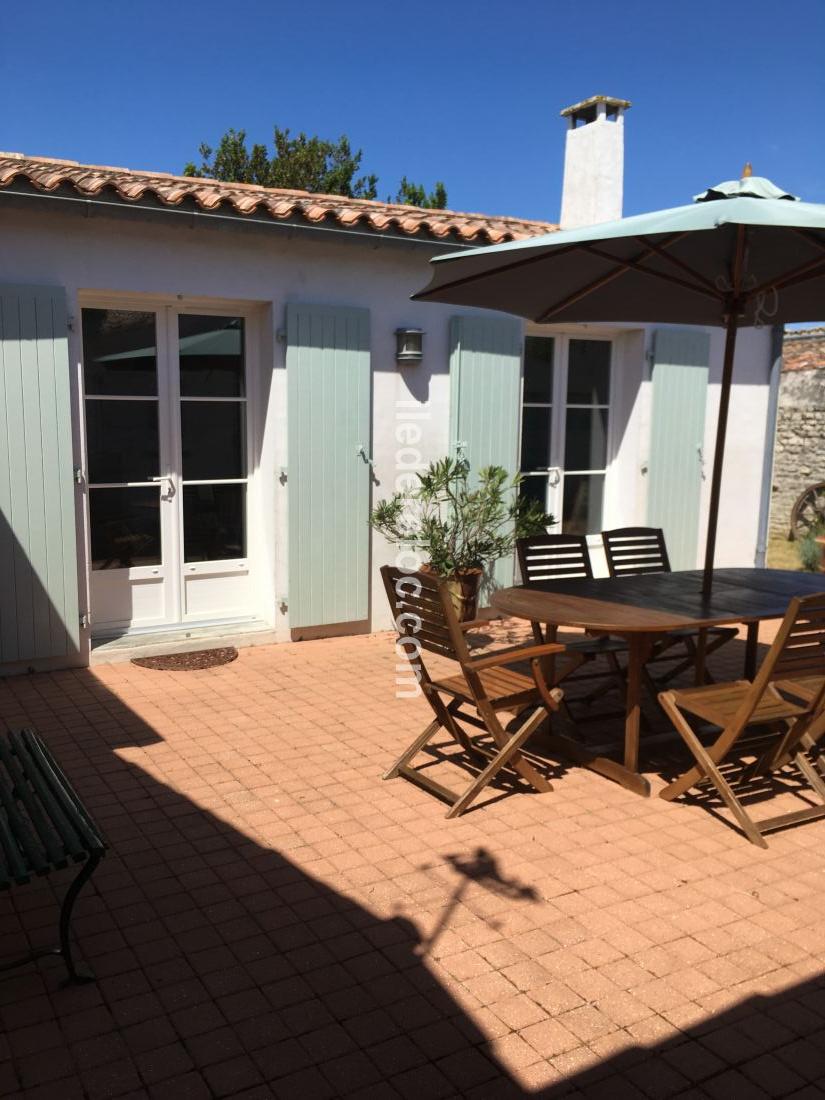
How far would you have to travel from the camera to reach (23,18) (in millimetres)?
11750

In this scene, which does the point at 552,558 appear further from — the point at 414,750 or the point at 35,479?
the point at 35,479

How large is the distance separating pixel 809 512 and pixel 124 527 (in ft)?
31.9

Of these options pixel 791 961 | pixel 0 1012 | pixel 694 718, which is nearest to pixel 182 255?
pixel 694 718

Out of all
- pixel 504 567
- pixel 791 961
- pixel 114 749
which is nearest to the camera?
pixel 791 961

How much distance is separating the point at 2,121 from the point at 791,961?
20.8 meters

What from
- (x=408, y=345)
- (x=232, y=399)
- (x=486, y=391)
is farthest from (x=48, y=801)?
(x=486, y=391)

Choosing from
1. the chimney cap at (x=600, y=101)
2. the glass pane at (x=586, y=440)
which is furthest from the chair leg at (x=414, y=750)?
the chimney cap at (x=600, y=101)

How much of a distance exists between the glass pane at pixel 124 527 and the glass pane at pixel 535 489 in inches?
113

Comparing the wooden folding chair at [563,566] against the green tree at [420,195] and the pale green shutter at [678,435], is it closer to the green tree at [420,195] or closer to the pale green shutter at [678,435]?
the pale green shutter at [678,435]

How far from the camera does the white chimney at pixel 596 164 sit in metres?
8.25

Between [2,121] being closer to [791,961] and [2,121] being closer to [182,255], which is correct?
[182,255]

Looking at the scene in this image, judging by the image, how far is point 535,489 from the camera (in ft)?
24.5

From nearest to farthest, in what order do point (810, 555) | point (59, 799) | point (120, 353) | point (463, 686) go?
1. point (59, 799)
2. point (463, 686)
3. point (120, 353)
4. point (810, 555)

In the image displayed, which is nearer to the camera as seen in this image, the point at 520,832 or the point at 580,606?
the point at 520,832
